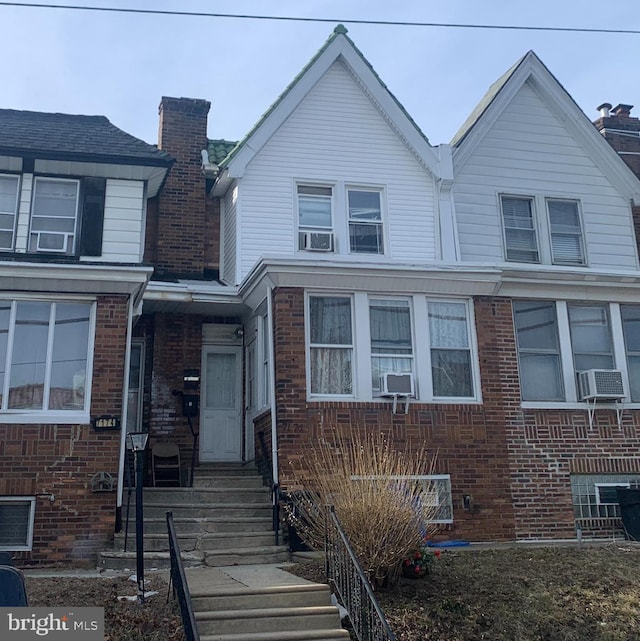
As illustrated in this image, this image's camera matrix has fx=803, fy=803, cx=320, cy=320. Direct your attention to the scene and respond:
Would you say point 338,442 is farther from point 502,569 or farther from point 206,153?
point 206,153

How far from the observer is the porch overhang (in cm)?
1378

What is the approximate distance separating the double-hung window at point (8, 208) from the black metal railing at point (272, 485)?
17.0 feet

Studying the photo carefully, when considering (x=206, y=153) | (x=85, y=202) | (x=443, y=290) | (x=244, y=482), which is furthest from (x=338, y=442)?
(x=206, y=153)

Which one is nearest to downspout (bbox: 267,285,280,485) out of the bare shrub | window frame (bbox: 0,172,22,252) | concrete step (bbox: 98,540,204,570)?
the bare shrub

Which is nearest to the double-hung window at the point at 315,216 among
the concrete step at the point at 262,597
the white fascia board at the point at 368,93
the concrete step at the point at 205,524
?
the white fascia board at the point at 368,93

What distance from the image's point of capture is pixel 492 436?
12570 millimetres

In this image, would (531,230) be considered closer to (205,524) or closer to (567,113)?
(567,113)

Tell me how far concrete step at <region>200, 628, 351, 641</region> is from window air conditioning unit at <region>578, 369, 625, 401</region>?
23.4 ft

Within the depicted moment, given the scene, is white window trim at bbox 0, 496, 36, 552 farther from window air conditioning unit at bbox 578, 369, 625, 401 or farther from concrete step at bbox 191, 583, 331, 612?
window air conditioning unit at bbox 578, 369, 625, 401

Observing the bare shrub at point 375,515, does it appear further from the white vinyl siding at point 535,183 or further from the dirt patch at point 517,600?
the white vinyl siding at point 535,183

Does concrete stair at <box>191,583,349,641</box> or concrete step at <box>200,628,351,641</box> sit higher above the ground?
concrete stair at <box>191,583,349,641</box>

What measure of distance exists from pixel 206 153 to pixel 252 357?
4295 millimetres

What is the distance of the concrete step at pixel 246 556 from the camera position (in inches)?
398

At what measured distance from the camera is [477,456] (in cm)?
1240
